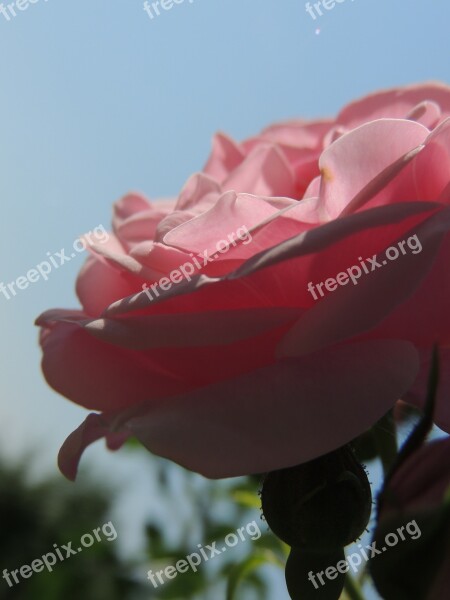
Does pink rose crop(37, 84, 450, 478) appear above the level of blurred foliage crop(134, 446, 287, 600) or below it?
above

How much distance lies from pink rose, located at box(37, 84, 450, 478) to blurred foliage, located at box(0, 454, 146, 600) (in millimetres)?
489

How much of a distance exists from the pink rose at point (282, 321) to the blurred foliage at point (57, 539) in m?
0.49

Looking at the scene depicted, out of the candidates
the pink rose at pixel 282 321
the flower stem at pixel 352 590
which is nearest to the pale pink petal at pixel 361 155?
the pink rose at pixel 282 321

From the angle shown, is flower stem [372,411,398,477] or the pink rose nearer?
the pink rose

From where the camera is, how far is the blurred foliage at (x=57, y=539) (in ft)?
3.23

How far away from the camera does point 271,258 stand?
0.27 m

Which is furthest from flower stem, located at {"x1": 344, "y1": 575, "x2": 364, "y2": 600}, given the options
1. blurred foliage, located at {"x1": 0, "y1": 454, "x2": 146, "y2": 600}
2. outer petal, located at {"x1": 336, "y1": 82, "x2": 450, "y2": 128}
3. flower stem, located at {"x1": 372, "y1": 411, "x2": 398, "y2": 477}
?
blurred foliage, located at {"x1": 0, "y1": 454, "x2": 146, "y2": 600}

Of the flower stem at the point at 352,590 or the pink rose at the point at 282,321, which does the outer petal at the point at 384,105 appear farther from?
the flower stem at the point at 352,590

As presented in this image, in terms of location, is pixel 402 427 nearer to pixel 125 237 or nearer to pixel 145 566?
pixel 125 237

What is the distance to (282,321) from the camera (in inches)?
11.6

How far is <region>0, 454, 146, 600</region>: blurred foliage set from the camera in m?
0.98

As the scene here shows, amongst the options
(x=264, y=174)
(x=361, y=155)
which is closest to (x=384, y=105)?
(x=264, y=174)

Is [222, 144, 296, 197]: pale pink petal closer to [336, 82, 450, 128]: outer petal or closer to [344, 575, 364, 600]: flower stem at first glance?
[336, 82, 450, 128]: outer petal

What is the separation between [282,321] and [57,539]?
4.02 feet
